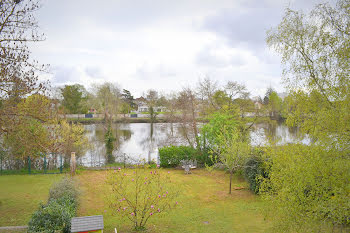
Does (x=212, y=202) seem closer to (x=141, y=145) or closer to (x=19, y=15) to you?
(x=19, y=15)

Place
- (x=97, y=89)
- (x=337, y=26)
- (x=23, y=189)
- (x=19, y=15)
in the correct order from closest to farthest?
(x=337, y=26) < (x=19, y=15) < (x=23, y=189) < (x=97, y=89)

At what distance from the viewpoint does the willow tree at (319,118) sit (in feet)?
17.3

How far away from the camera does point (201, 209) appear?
11164 mm

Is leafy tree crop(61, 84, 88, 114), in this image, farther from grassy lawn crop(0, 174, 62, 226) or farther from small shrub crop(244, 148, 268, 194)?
small shrub crop(244, 148, 268, 194)

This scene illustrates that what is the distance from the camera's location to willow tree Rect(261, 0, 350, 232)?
527 centimetres

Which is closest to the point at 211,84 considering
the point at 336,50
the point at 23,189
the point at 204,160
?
the point at 204,160

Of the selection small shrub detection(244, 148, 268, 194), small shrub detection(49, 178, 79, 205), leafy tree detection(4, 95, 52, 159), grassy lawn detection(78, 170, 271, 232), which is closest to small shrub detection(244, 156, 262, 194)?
small shrub detection(244, 148, 268, 194)

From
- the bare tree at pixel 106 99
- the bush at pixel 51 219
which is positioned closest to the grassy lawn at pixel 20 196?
the bush at pixel 51 219

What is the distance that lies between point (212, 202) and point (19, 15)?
10.6 meters

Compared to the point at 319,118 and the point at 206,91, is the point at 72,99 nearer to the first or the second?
the point at 206,91

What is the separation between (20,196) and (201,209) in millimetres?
8409

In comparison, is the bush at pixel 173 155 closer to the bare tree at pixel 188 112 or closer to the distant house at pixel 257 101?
the bare tree at pixel 188 112

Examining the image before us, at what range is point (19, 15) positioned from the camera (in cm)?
854

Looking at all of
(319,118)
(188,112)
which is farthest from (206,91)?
(319,118)
